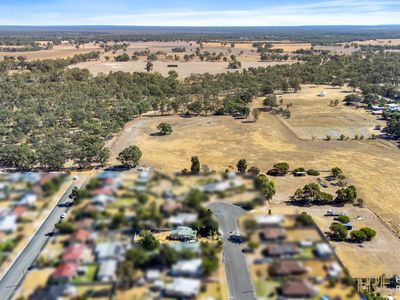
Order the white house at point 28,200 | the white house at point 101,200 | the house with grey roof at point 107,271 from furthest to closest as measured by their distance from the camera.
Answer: the white house at point 28,200 → the white house at point 101,200 → the house with grey roof at point 107,271

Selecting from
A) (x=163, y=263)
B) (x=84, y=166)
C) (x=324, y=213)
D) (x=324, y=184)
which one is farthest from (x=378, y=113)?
(x=163, y=263)

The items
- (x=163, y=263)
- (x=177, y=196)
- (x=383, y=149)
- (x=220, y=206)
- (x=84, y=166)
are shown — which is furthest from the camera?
(x=383, y=149)

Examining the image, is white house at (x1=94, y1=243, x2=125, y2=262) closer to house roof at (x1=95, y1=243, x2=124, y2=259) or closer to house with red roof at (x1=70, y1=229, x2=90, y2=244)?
house roof at (x1=95, y1=243, x2=124, y2=259)

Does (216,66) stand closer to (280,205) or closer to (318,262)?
(280,205)

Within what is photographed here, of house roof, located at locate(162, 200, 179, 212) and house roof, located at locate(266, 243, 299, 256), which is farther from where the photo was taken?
house roof, located at locate(162, 200, 179, 212)

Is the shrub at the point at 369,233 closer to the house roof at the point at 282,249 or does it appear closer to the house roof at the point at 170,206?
the house roof at the point at 282,249

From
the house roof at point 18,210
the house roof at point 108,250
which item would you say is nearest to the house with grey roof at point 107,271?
the house roof at point 108,250

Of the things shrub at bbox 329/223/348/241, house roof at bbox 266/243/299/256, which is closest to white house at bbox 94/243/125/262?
house roof at bbox 266/243/299/256
